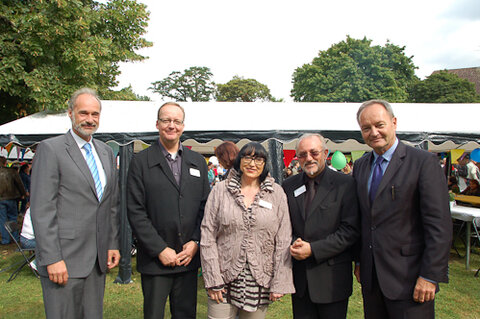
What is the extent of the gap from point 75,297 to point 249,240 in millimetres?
1173

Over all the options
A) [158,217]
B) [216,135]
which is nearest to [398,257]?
[158,217]

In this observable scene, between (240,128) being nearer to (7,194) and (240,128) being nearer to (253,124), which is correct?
(253,124)

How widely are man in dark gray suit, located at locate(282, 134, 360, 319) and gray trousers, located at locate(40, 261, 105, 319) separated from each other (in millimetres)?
1353

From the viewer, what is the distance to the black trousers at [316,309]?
2.12 metres

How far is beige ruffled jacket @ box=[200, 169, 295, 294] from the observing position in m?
2.07

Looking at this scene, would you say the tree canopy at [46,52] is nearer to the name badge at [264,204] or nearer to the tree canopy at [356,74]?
the name badge at [264,204]

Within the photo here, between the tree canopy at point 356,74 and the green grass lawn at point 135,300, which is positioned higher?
the tree canopy at point 356,74

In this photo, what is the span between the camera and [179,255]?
7.37 ft

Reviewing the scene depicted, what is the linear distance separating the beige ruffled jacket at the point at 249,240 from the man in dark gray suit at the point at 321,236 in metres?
0.11

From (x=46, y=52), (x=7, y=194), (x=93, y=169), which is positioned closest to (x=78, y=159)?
(x=93, y=169)

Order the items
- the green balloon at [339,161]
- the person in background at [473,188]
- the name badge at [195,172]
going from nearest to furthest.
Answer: the name badge at [195,172] < the green balloon at [339,161] < the person in background at [473,188]

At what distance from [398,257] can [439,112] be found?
6145 mm

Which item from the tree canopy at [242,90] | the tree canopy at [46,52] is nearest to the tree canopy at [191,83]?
the tree canopy at [242,90]

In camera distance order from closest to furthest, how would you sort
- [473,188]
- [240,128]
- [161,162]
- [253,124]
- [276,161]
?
[161,162], [276,161], [240,128], [253,124], [473,188]
